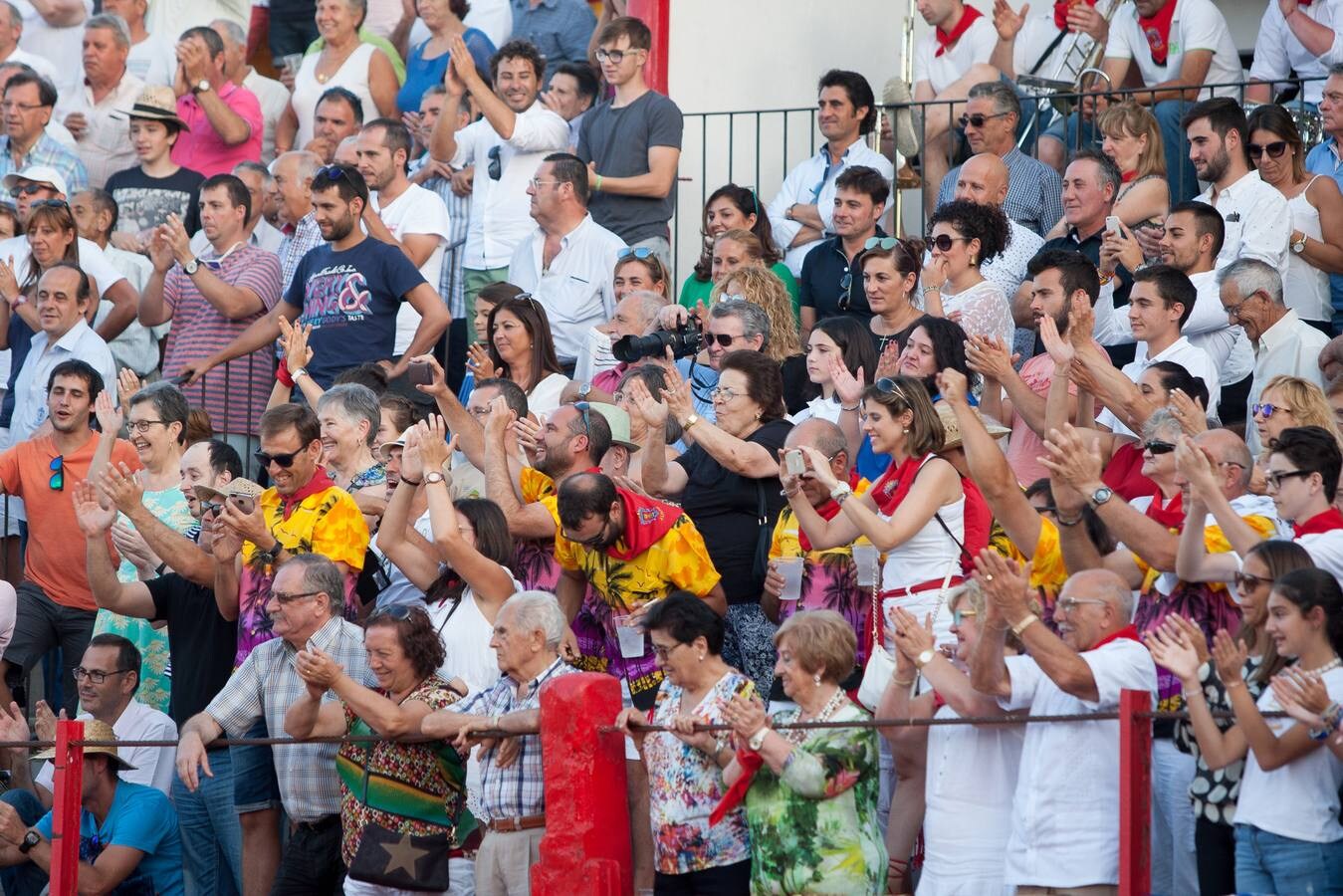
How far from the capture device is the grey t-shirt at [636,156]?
39.4ft

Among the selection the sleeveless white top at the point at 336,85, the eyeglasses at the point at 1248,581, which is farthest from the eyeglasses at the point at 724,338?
the sleeveless white top at the point at 336,85

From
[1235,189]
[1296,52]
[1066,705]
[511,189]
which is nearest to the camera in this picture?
[1066,705]

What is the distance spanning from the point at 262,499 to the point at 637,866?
2313 mm

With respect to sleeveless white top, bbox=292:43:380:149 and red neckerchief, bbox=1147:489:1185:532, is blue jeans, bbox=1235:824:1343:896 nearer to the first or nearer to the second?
red neckerchief, bbox=1147:489:1185:532

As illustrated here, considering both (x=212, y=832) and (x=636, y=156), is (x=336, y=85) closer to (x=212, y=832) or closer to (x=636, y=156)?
(x=636, y=156)

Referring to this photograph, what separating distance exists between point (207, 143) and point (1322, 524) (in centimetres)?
869

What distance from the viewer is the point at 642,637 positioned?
7.80m

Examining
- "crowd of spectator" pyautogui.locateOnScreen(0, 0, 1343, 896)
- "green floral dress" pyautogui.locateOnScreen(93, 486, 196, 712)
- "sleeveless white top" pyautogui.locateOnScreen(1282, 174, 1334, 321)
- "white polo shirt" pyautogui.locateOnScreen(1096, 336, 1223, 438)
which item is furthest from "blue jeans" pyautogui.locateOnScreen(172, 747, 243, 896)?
"sleeveless white top" pyautogui.locateOnScreen(1282, 174, 1334, 321)

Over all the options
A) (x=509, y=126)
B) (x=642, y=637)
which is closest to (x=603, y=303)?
(x=509, y=126)

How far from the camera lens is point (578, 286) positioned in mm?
11188

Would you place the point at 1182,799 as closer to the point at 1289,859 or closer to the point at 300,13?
the point at 1289,859

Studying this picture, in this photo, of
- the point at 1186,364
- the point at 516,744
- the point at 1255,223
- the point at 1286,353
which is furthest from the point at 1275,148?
the point at 516,744

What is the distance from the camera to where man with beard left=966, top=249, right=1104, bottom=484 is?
841 centimetres

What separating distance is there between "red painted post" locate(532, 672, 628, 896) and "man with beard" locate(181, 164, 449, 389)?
150 inches
